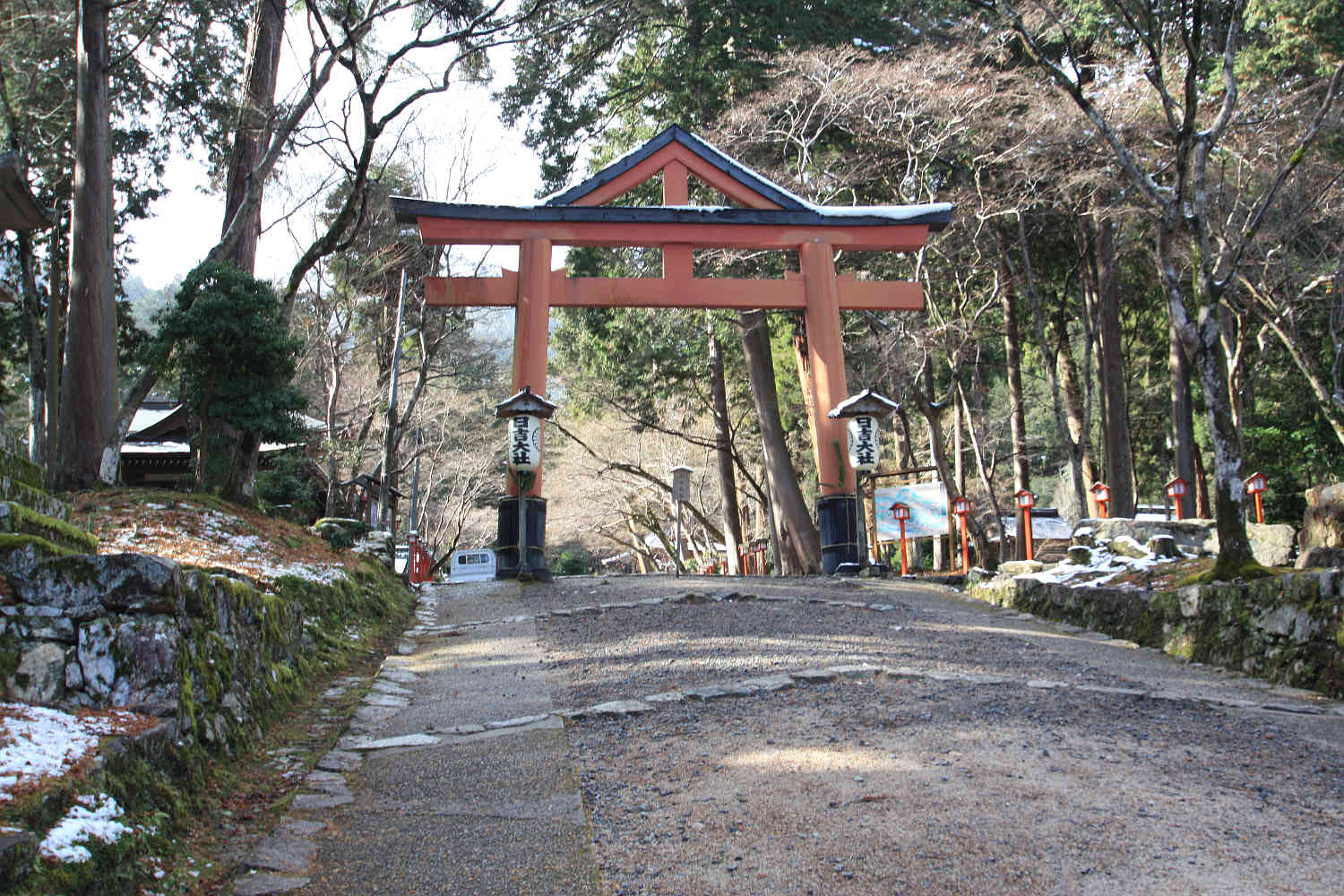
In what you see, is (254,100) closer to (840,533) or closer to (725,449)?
(840,533)

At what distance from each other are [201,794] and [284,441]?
28.6ft

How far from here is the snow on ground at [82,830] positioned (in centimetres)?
246

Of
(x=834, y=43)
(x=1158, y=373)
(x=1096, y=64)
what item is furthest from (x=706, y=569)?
(x=1096, y=64)

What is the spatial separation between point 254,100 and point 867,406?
26.5 feet

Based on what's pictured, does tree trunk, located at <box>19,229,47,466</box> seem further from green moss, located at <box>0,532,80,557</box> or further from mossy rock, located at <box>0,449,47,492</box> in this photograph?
green moss, located at <box>0,532,80,557</box>

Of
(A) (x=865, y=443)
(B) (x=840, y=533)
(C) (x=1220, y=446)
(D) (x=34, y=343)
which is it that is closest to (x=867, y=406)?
(A) (x=865, y=443)

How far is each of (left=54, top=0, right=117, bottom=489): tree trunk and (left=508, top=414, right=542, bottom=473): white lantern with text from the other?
4.01m

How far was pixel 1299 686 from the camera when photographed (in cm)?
591

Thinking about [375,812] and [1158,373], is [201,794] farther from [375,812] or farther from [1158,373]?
[1158,373]

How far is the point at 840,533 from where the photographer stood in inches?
501

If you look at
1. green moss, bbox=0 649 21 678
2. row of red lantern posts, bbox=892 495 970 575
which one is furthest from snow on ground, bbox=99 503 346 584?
row of red lantern posts, bbox=892 495 970 575

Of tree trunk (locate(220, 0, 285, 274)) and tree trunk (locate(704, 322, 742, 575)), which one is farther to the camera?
tree trunk (locate(704, 322, 742, 575))

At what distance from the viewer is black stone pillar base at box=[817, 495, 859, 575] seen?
12594mm

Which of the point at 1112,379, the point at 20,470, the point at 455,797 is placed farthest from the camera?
the point at 1112,379
